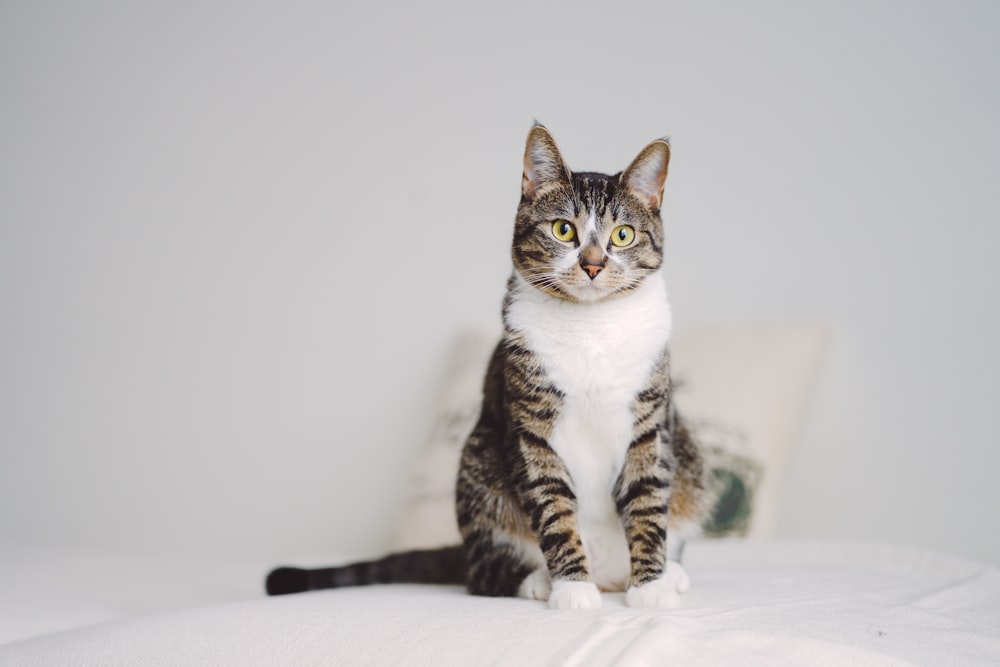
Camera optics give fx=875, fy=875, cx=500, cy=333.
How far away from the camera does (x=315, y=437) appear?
7.89 ft

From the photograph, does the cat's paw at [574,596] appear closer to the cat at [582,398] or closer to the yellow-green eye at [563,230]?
the cat at [582,398]

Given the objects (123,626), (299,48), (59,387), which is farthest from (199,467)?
(123,626)

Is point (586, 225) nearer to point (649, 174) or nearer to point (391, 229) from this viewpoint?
point (649, 174)

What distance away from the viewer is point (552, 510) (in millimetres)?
1236

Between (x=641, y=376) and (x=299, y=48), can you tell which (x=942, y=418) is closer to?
(x=641, y=376)

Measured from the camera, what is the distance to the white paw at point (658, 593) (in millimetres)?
1133

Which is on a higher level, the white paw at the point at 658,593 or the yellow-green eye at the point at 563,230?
the yellow-green eye at the point at 563,230

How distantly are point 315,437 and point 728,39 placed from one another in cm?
148

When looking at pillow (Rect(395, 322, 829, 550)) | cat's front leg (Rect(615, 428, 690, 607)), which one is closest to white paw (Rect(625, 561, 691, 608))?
cat's front leg (Rect(615, 428, 690, 607))

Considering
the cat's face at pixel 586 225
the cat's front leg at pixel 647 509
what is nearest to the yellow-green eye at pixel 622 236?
the cat's face at pixel 586 225

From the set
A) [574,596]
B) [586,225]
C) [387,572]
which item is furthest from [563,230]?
[387,572]

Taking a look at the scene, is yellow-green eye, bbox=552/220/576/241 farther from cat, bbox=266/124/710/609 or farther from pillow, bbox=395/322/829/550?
pillow, bbox=395/322/829/550

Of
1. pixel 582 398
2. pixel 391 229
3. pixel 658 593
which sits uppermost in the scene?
pixel 391 229

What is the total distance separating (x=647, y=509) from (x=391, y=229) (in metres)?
1.33
